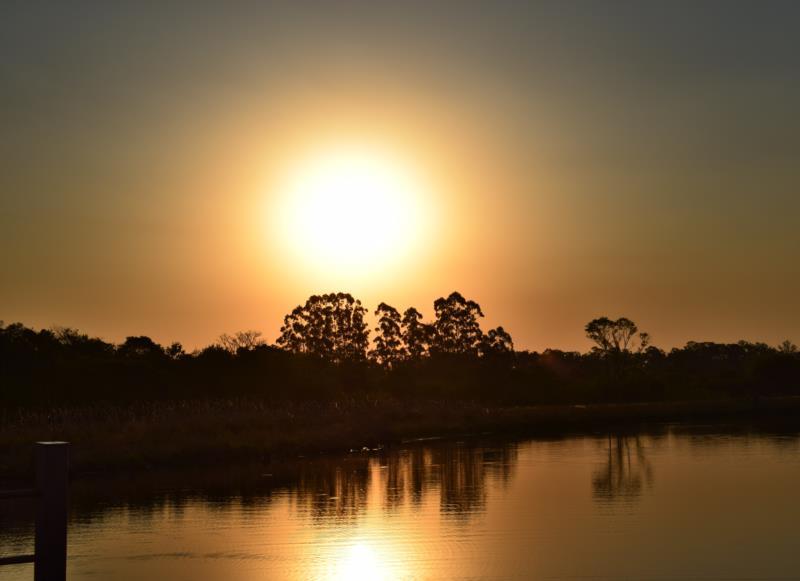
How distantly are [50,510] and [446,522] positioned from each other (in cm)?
1146

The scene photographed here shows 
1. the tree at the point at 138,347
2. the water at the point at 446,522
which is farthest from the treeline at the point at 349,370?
the water at the point at 446,522

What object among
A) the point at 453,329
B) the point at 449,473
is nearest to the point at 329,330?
the point at 453,329

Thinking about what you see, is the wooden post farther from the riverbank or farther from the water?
the riverbank

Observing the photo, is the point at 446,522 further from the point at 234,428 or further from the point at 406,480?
the point at 234,428

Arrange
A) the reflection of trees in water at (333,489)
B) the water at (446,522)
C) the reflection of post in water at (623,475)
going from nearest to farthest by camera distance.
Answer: the water at (446,522) → the reflection of trees in water at (333,489) → the reflection of post in water at (623,475)

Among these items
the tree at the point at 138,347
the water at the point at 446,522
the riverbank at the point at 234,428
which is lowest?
the water at the point at 446,522

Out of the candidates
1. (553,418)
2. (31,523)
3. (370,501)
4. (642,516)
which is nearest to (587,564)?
(642,516)

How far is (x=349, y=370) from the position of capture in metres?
89.9

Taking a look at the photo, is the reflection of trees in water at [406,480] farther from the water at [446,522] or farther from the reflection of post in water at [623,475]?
the reflection of post in water at [623,475]

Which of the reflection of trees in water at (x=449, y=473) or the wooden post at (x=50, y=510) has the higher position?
the wooden post at (x=50, y=510)

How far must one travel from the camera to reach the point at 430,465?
3378 centimetres

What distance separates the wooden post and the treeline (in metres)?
39.5

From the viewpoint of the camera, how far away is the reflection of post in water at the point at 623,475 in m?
24.9

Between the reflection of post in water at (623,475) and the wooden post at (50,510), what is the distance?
16272 mm
